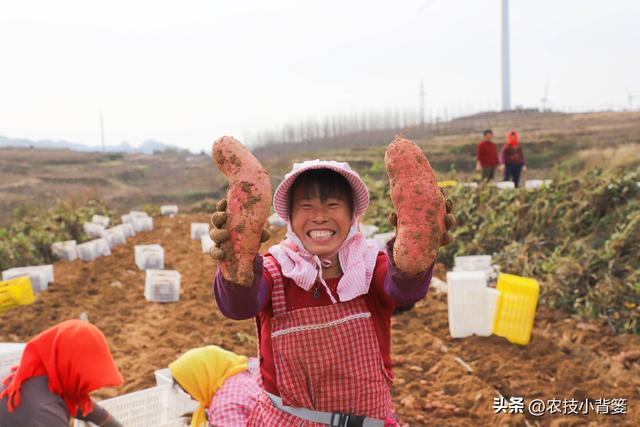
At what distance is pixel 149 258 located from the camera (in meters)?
6.44

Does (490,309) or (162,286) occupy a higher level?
(490,309)

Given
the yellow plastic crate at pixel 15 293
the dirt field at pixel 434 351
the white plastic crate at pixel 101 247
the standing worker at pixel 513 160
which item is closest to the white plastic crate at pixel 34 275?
the dirt field at pixel 434 351

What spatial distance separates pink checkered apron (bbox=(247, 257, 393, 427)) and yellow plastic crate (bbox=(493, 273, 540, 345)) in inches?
94.4

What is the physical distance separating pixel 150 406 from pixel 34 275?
3202 millimetres

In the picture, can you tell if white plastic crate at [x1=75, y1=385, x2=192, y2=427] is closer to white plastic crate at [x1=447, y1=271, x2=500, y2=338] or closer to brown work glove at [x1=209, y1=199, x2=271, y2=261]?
brown work glove at [x1=209, y1=199, x2=271, y2=261]

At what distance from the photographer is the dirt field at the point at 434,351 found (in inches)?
113

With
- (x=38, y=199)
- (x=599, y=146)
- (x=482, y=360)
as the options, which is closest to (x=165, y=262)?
(x=482, y=360)

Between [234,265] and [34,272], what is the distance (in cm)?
477

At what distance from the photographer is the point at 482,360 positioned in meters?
3.41

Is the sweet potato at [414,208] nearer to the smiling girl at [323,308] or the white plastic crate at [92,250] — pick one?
the smiling girl at [323,308]

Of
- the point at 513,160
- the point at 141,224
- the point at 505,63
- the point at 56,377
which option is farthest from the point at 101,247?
the point at 505,63

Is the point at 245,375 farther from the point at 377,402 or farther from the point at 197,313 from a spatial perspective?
the point at 197,313

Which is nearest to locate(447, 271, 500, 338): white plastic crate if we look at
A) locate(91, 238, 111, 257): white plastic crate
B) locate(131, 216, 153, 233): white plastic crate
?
locate(91, 238, 111, 257): white plastic crate

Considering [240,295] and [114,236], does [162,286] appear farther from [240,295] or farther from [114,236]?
[240,295]
